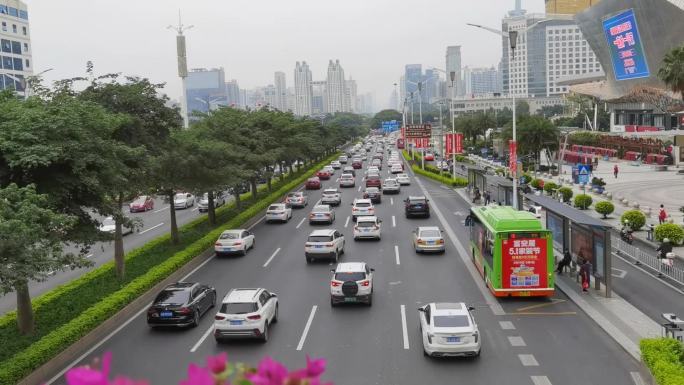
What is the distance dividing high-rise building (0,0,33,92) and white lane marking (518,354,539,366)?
9418 centimetres

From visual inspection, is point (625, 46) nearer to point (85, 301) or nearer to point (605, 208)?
point (605, 208)

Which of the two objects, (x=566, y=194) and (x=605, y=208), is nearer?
(x=605, y=208)

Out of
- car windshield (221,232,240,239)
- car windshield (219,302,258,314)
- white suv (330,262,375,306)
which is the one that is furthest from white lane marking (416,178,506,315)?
car windshield (221,232,240,239)

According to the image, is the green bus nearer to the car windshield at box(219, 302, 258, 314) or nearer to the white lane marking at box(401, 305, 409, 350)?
the white lane marking at box(401, 305, 409, 350)

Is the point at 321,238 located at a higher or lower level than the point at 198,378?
lower

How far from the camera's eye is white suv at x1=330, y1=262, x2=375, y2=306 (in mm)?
20844

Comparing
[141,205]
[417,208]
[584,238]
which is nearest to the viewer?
[584,238]

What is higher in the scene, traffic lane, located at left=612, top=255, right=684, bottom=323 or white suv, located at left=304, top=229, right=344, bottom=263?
white suv, located at left=304, top=229, right=344, bottom=263

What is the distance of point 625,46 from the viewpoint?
97625 mm

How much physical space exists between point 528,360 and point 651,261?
12369 mm

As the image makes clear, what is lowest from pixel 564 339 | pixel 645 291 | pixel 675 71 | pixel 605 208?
pixel 645 291

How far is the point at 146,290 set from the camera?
76.5 ft

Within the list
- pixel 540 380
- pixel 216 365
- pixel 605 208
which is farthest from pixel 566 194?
pixel 216 365

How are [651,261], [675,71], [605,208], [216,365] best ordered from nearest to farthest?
[216,365] < [651,261] < [605,208] < [675,71]
